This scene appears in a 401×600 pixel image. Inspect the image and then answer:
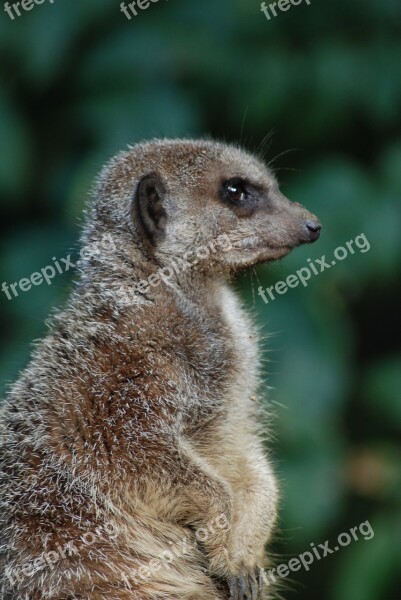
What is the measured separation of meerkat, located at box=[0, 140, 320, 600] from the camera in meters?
3.39

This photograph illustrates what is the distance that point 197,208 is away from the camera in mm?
3793

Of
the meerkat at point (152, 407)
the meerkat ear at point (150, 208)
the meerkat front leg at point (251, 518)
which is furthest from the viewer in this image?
the meerkat ear at point (150, 208)

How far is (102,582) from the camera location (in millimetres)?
3361

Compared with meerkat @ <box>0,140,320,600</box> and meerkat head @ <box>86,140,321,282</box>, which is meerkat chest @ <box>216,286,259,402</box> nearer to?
meerkat @ <box>0,140,320,600</box>

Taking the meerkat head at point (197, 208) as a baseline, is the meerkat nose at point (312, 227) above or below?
below

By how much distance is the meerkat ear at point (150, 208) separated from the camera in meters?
3.68

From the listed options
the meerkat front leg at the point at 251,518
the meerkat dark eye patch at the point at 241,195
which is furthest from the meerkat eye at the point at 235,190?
the meerkat front leg at the point at 251,518

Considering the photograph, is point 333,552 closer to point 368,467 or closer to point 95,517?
point 368,467

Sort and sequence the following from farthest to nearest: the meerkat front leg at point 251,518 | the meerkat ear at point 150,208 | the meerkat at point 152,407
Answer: the meerkat ear at point 150,208 < the meerkat front leg at point 251,518 < the meerkat at point 152,407

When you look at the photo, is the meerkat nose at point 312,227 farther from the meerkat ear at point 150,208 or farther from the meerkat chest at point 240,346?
the meerkat ear at point 150,208

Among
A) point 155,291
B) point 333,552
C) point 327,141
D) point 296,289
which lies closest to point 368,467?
point 333,552

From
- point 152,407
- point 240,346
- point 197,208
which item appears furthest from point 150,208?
point 152,407

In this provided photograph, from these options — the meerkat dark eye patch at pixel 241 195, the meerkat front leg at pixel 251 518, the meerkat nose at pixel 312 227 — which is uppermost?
the meerkat dark eye patch at pixel 241 195

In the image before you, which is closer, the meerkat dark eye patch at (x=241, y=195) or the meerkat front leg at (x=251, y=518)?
the meerkat front leg at (x=251, y=518)
